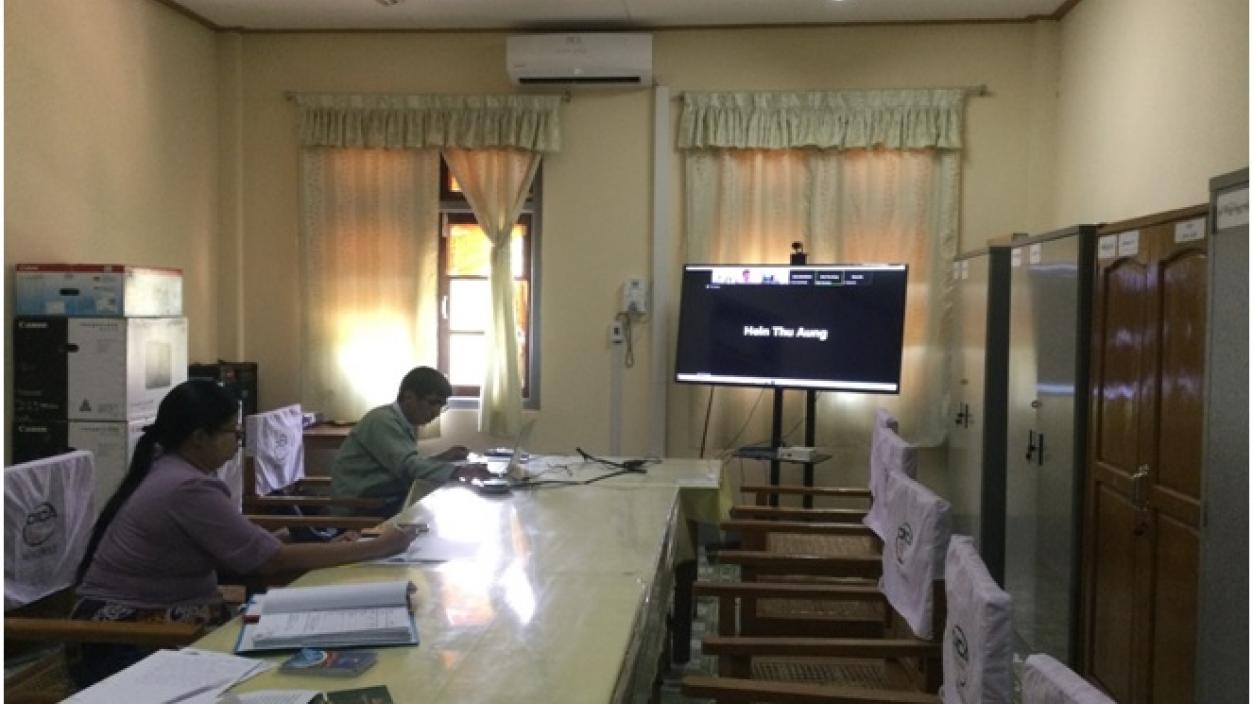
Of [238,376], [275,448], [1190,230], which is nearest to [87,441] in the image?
[275,448]

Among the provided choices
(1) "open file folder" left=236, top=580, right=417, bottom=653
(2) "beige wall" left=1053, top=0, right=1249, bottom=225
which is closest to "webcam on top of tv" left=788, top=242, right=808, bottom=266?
(2) "beige wall" left=1053, top=0, right=1249, bottom=225

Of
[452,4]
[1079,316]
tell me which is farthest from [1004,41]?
[452,4]

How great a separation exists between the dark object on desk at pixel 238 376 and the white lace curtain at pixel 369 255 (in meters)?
0.30

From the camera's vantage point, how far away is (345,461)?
4051 mm

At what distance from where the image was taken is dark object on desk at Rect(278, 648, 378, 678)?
184cm

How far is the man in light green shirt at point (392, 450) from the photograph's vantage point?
3922 millimetres

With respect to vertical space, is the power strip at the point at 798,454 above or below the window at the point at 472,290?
below

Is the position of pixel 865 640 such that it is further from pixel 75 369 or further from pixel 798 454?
pixel 75 369

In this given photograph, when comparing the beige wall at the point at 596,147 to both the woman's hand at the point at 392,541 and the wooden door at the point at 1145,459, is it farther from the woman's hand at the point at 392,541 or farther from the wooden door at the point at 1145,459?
the woman's hand at the point at 392,541

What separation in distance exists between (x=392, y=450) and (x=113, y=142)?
7.80ft

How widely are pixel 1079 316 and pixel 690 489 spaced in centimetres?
149

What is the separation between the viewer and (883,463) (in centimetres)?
358

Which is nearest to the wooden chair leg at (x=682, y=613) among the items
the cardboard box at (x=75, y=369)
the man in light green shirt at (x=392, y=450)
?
the man in light green shirt at (x=392, y=450)

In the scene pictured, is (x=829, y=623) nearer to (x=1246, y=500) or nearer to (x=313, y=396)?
(x=1246, y=500)
